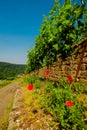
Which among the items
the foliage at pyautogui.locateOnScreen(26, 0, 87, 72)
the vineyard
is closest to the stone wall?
the vineyard

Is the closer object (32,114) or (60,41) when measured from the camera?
(32,114)

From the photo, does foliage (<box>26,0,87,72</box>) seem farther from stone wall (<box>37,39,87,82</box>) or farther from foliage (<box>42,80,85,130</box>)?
foliage (<box>42,80,85,130</box>)

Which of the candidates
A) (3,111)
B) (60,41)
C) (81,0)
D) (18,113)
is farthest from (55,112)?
(81,0)

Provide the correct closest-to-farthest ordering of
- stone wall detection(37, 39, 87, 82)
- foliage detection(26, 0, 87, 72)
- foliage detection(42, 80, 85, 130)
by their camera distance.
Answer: foliage detection(42, 80, 85, 130) < stone wall detection(37, 39, 87, 82) < foliage detection(26, 0, 87, 72)

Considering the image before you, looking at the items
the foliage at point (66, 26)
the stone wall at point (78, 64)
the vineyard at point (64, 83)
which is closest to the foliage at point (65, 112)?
the vineyard at point (64, 83)

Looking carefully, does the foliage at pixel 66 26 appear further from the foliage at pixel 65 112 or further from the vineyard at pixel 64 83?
the foliage at pixel 65 112

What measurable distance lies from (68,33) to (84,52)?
7336 millimetres

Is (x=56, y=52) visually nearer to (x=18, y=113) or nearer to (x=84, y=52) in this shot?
(x=84, y=52)

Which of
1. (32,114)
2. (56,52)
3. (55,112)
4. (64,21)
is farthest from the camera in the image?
(56,52)

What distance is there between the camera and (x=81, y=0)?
16.8m

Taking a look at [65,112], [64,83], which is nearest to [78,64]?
[64,83]

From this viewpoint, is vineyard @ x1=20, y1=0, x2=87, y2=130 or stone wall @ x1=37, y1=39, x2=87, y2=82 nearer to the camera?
vineyard @ x1=20, y1=0, x2=87, y2=130

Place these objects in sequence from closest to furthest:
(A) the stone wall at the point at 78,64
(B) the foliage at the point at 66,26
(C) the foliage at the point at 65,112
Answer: (C) the foliage at the point at 65,112, (A) the stone wall at the point at 78,64, (B) the foliage at the point at 66,26

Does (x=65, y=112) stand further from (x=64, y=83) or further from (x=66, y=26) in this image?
(x=66, y=26)
